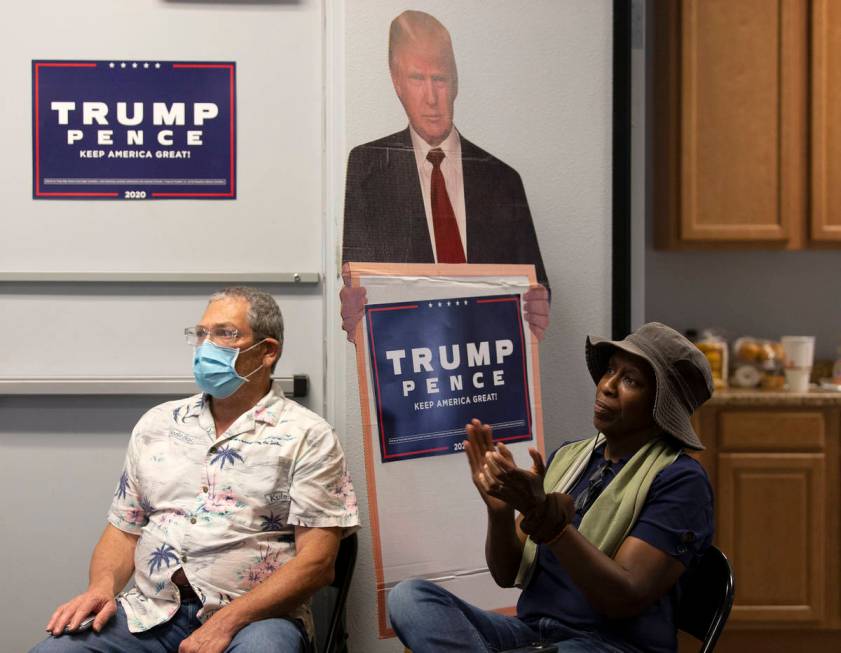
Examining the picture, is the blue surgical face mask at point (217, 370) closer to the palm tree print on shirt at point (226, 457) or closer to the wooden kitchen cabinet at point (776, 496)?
the palm tree print on shirt at point (226, 457)

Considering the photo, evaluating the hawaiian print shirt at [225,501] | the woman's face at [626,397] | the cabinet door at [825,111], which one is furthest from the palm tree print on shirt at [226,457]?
the cabinet door at [825,111]

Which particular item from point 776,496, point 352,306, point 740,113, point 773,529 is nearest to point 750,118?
point 740,113

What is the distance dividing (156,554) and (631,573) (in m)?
1.06

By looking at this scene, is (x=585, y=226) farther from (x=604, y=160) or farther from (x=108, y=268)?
(x=108, y=268)

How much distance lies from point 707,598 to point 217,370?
3.74 feet

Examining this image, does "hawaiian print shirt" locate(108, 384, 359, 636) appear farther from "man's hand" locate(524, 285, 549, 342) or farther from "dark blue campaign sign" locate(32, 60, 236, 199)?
"dark blue campaign sign" locate(32, 60, 236, 199)

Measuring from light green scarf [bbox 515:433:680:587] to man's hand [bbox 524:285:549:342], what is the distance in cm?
67

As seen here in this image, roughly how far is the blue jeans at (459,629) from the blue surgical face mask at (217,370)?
0.64m

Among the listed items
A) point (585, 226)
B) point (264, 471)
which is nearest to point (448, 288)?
point (585, 226)

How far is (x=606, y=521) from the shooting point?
1482 millimetres

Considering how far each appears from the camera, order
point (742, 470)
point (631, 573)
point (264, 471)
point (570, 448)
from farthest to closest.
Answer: point (742, 470) < point (264, 471) < point (570, 448) < point (631, 573)

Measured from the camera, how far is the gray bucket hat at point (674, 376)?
146 cm

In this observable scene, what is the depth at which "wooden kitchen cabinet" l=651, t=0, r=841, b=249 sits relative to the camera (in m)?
3.02

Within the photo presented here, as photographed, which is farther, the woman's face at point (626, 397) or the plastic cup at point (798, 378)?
the plastic cup at point (798, 378)
